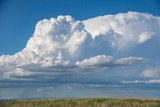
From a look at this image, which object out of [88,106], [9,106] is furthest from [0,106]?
[88,106]

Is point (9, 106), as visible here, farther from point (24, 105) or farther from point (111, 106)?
point (111, 106)

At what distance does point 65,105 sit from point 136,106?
998 centimetres

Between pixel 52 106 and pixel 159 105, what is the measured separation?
14.5 m

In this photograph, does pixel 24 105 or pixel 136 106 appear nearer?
pixel 136 106

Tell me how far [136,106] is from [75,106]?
8.17 m

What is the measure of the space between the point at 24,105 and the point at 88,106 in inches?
354

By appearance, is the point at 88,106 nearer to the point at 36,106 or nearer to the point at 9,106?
the point at 36,106

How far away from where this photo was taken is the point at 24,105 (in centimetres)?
5678

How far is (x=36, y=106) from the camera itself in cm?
5588

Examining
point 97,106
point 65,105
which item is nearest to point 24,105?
point 65,105

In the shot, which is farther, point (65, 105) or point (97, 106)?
point (65, 105)

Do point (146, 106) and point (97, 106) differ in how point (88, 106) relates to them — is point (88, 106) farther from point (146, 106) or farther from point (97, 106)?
point (146, 106)

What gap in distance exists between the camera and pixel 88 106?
55094 millimetres

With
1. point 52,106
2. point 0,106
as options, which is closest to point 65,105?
point 52,106
